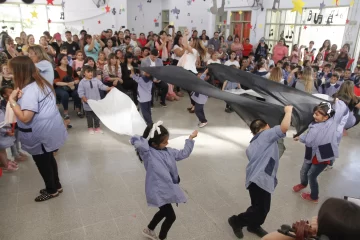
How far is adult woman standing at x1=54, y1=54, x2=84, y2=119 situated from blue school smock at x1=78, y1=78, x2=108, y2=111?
42.4 inches

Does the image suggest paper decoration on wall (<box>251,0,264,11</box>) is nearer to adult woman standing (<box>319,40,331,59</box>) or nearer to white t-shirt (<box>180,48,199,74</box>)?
adult woman standing (<box>319,40,331,59</box>)

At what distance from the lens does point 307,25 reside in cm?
1038

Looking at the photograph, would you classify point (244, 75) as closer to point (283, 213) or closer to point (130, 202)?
point (283, 213)

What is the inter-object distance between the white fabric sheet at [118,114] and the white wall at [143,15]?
9.30 m

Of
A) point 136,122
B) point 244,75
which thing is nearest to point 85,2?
point 136,122

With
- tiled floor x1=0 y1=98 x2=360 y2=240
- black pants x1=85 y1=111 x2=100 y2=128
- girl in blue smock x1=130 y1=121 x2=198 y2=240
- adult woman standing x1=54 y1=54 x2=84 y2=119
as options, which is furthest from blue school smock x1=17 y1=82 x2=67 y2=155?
adult woman standing x1=54 y1=54 x2=84 y2=119

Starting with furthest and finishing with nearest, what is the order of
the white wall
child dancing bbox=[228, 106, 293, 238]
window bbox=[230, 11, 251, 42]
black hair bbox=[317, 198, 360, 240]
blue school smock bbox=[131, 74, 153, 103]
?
the white wall → window bbox=[230, 11, 251, 42] → blue school smock bbox=[131, 74, 153, 103] → child dancing bbox=[228, 106, 293, 238] → black hair bbox=[317, 198, 360, 240]

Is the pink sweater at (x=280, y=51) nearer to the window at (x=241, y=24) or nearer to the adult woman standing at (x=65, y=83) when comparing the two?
the window at (x=241, y=24)

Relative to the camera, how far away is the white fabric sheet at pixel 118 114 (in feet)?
16.8

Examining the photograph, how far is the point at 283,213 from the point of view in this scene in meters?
3.26

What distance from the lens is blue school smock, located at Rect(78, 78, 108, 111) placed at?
515 cm

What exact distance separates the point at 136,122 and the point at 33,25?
799cm

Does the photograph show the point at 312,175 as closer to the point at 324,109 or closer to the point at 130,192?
the point at 324,109

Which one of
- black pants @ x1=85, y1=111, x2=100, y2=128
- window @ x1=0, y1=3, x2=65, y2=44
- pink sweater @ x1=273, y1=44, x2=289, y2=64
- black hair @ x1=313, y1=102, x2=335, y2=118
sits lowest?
black pants @ x1=85, y1=111, x2=100, y2=128
